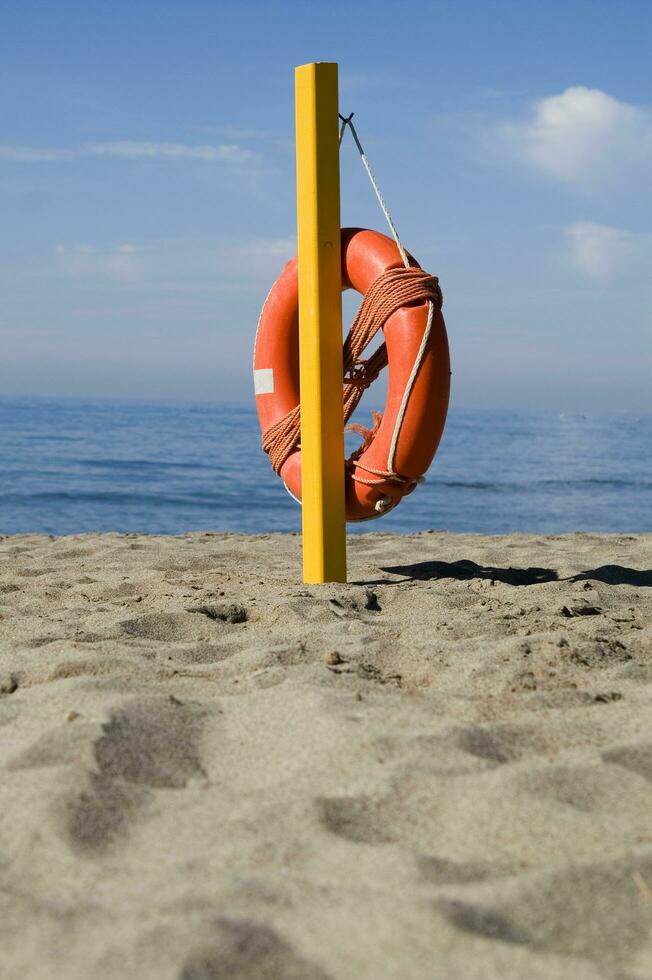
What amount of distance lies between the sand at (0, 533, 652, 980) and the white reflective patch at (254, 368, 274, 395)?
145 cm

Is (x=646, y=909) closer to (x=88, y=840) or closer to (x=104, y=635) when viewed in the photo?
(x=88, y=840)

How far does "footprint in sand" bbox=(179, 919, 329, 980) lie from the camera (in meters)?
1.01

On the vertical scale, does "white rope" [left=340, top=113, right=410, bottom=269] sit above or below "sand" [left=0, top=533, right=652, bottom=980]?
above

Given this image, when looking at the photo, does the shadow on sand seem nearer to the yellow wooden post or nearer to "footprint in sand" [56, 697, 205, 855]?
the yellow wooden post

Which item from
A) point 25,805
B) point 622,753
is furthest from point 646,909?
point 25,805

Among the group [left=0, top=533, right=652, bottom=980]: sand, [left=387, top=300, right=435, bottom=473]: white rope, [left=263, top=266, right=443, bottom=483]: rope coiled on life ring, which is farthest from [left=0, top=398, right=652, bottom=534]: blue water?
[left=0, top=533, right=652, bottom=980]: sand

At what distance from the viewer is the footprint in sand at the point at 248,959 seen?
101 cm

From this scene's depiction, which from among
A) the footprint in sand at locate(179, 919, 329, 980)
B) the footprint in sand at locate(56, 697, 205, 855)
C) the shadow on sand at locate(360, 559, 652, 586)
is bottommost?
the shadow on sand at locate(360, 559, 652, 586)

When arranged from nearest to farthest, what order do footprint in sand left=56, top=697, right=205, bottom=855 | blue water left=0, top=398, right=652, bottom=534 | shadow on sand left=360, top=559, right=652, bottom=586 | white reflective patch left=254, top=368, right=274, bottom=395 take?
footprint in sand left=56, top=697, right=205, bottom=855 < shadow on sand left=360, top=559, right=652, bottom=586 < white reflective patch left=254, top=368, right=274, bottom=395 < blue water left=0, top=398, right=652, bottom=534

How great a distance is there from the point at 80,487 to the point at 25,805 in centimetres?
1110

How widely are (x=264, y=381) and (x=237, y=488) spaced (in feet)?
30.3

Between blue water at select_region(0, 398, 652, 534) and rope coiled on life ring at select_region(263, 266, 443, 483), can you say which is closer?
rope coiled on life ring at select_region(263, 266, 443, 483)

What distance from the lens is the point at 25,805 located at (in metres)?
1.38

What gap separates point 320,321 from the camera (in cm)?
327
